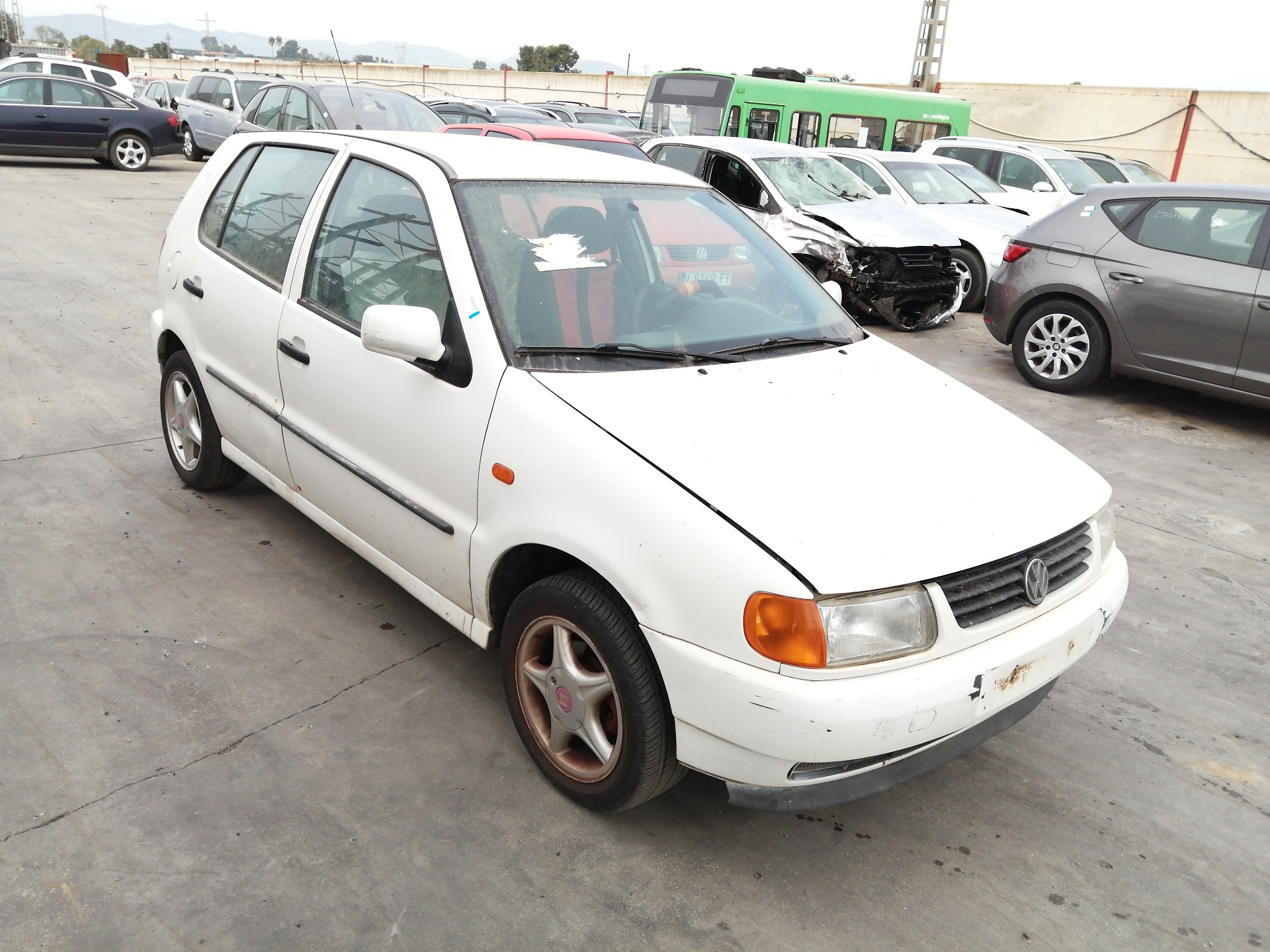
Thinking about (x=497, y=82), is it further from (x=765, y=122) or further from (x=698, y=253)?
(x=698, y=253)

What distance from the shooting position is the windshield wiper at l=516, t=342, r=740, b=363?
120 inches

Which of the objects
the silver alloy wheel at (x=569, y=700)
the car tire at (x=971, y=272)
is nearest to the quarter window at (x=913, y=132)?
the car tire at (x=971, y=272)

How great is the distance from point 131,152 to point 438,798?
62.0ft

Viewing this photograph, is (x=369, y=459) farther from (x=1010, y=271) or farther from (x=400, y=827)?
(x=1010, y=271)

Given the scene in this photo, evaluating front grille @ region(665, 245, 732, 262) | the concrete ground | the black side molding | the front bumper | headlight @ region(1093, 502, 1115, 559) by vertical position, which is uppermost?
front grille @ region(665, 245, 732, 262)

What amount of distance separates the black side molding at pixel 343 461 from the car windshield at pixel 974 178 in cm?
1071

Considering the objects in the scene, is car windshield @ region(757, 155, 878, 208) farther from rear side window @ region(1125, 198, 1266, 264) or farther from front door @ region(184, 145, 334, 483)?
front door @ region(184, 145, 334, 483)

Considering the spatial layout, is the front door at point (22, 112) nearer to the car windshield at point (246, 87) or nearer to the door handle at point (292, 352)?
the car windshield at point (246, 87)

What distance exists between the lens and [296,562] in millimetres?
4348

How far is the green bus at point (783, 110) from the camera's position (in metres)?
17.0

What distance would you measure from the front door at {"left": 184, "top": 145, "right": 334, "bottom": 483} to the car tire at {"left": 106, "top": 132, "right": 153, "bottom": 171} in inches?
633

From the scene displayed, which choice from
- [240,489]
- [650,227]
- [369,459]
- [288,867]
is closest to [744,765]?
[288,867]

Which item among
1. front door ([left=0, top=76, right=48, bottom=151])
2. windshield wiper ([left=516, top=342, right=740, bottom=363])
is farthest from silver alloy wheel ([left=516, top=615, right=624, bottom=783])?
front door ([left=0, top=76, right=48, bottom=151])

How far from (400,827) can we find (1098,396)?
680 cm
